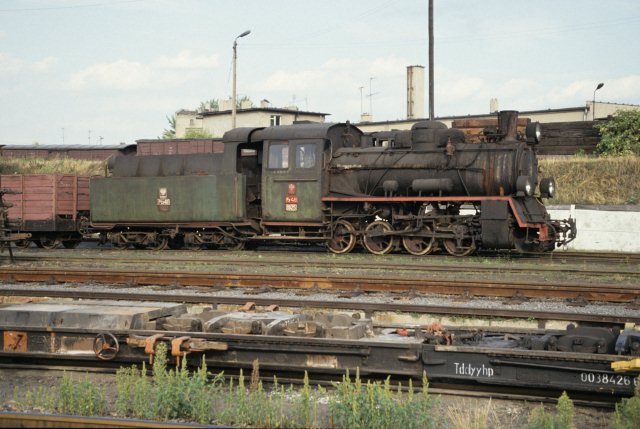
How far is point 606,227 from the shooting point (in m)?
19.8

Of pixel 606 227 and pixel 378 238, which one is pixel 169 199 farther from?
pixel 606 227

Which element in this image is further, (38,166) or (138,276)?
(38,166)

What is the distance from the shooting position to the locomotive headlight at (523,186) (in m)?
15.6

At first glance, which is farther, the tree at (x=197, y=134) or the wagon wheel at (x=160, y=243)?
the tree at (x=197, y=134)

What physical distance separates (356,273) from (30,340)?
729cm

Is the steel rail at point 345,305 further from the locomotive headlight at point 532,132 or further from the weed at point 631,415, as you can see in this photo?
the locomotive headlight at point 532,132

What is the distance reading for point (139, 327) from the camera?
7367 mm

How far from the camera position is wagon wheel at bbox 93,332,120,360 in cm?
695

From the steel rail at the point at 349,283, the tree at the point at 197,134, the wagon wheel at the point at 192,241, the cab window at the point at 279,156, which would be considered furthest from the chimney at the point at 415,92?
the steel rail at the point at 349,283

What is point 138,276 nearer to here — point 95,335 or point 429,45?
point 95,335

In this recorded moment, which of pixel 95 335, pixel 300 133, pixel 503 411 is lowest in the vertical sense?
pixel 503 411

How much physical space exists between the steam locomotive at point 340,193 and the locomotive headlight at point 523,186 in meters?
0.03

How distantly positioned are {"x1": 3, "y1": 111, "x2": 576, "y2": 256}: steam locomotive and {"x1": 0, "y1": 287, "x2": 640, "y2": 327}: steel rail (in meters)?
6.39

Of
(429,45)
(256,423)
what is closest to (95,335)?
(256,423)
